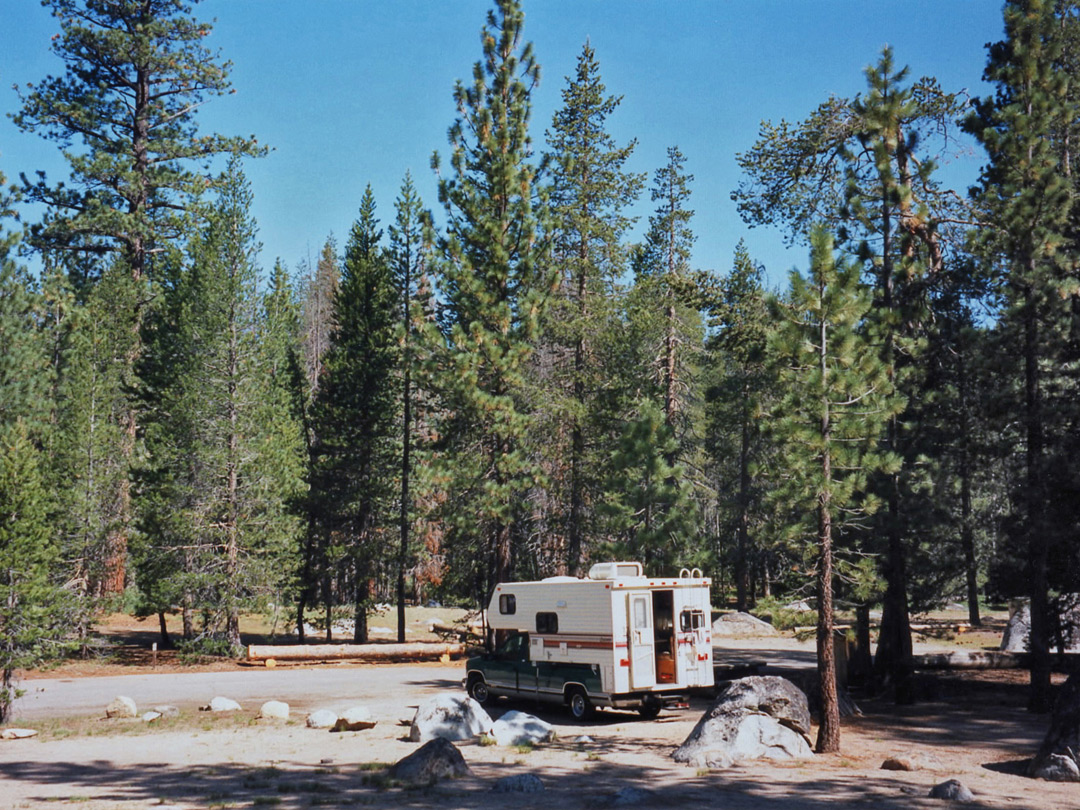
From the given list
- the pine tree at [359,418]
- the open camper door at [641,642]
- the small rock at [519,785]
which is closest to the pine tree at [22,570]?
the small rock at [519,785]

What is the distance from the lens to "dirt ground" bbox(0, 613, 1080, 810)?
36.3ft

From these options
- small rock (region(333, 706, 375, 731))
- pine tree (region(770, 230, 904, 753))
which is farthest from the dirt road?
pine tree (region(770, 230, 904, 753))

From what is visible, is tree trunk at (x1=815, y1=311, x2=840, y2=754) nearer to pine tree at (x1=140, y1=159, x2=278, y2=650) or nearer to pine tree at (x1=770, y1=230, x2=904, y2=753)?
pine tree at (x1=770, y1=230, x2=904, y2=753)

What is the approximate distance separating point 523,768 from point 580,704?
15.9 feet

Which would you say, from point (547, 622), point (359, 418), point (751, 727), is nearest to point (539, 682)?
point (547, 622)

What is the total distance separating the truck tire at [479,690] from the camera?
66.6 ft

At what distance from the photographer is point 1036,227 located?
19.9 meters

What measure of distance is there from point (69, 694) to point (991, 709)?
69.4 ft

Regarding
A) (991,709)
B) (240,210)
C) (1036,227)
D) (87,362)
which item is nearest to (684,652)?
(991,709)

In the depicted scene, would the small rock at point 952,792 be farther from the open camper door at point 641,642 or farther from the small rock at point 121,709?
the small rock at point 121,709

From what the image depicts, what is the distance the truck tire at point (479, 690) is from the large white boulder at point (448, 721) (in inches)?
151

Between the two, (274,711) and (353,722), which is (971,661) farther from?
(274,711)

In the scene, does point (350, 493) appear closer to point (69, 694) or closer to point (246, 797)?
point (69, 694)

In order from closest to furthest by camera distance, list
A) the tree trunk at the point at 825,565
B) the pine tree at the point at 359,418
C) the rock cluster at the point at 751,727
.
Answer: the rock cluster at the point at 751,727
the tree trunk at the point at 825,565
the pine tree at the point at 359,418
